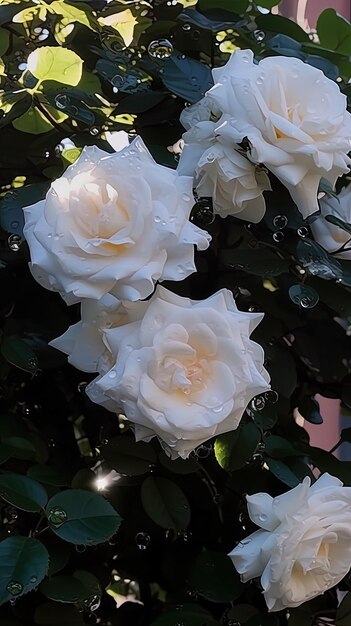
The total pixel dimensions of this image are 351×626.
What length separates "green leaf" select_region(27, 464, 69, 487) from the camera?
18.6 inches

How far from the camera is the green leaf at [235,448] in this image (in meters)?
0.47

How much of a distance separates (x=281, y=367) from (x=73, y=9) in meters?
0.31

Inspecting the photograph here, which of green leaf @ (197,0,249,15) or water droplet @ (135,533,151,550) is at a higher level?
green leaf @ (197,0,249,15)

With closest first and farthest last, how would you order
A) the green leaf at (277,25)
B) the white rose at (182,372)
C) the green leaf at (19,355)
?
1. the white rose at (182,372)
2. the green leaf at (19,355)
3. the green leaf at (277,25)

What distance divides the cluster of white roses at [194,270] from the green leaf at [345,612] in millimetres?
70

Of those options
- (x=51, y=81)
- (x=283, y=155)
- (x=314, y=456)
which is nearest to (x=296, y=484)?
(x=314, y=456)

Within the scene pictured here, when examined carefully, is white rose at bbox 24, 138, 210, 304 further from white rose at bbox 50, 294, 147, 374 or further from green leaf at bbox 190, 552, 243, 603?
green leaf at bbox 190, 552, 243, 603

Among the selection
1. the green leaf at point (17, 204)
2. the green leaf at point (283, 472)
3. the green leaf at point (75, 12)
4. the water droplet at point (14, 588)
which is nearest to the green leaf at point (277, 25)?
the green leaf at point (75, 12)

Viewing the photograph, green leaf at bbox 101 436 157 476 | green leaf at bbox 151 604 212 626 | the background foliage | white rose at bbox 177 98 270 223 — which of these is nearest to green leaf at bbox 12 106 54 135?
the background foliage

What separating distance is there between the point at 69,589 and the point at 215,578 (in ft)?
0.32

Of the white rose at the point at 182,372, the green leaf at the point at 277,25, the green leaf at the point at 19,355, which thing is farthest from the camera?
the green leaf at the point at 277,25

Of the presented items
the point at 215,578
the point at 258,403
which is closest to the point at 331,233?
the point at 258,403

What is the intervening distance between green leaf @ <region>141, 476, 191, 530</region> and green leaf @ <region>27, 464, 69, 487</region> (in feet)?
0.18

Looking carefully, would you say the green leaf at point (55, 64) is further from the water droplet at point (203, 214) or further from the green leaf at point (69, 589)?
the green leaf at point (69, 589)
